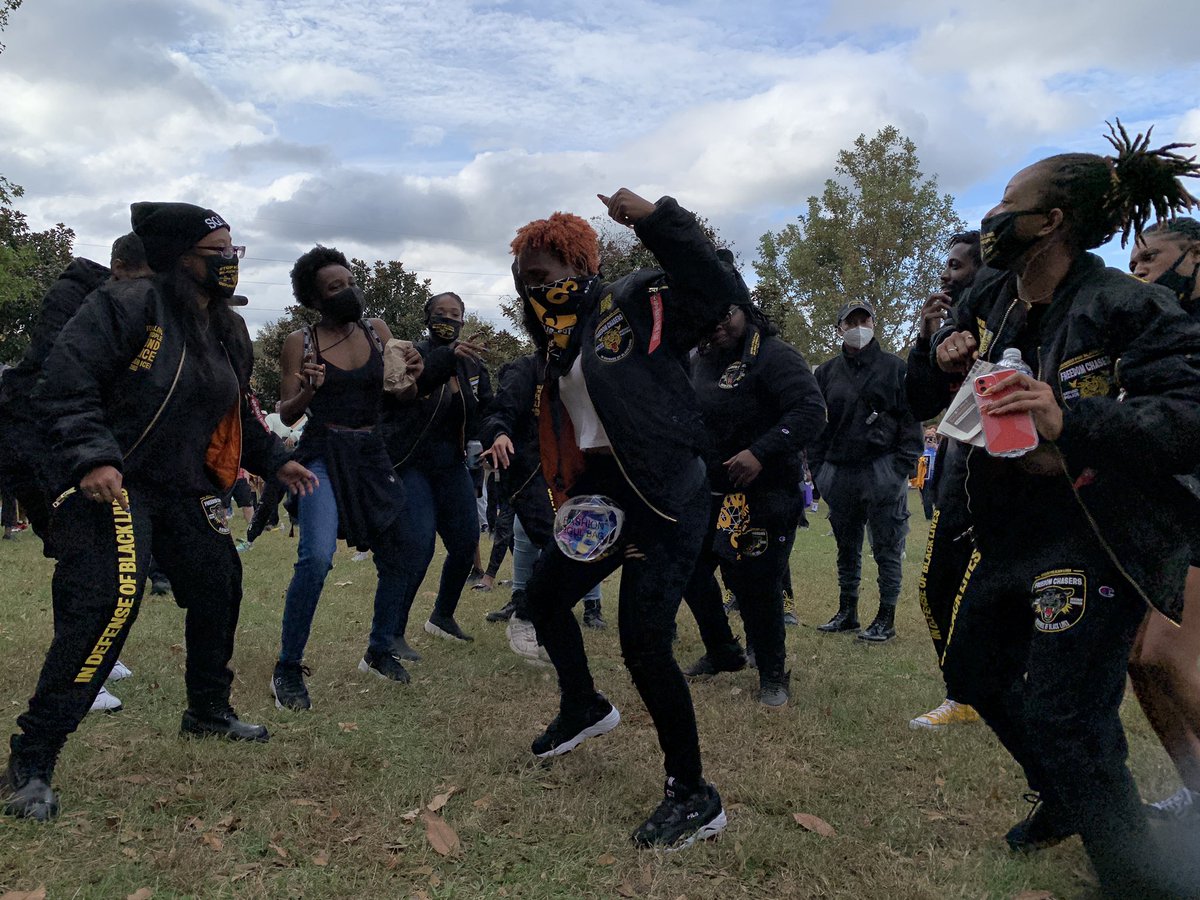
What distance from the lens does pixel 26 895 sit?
295cm

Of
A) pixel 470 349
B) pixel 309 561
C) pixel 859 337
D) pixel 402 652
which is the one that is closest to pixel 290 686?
pixel 309 561

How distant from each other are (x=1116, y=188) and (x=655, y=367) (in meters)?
1.60

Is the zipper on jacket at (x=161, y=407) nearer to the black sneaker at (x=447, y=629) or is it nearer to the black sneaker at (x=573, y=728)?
the black sneaker at (x=573, y=728)

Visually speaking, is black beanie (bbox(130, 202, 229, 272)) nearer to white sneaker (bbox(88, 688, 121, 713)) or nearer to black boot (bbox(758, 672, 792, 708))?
white sneaker (bbox(88, 688, 121, 713))

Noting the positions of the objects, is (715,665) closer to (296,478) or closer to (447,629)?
(447,629)

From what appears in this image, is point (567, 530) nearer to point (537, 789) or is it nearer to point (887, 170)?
point (537, 789)

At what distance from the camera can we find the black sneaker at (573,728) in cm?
A: 426

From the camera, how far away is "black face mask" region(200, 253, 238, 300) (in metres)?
4.14

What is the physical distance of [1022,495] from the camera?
2918 mm

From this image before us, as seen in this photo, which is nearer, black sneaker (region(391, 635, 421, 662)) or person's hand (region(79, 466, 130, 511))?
person's hand (region(79, 466, 130, 511))

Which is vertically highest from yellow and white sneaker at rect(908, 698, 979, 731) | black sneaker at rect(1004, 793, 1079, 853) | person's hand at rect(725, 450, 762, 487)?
person's hand at rect(725, 450, 762, 487)

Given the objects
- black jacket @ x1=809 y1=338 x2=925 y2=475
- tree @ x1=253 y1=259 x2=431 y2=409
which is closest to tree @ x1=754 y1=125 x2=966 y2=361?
tree @ x1=253 y1=259 x2=431 y2=409

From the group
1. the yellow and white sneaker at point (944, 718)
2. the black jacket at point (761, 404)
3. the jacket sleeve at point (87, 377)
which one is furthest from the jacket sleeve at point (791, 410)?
the jacket sleeve at point (87, 377)

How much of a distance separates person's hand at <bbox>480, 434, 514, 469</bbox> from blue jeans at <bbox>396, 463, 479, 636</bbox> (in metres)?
1.07
